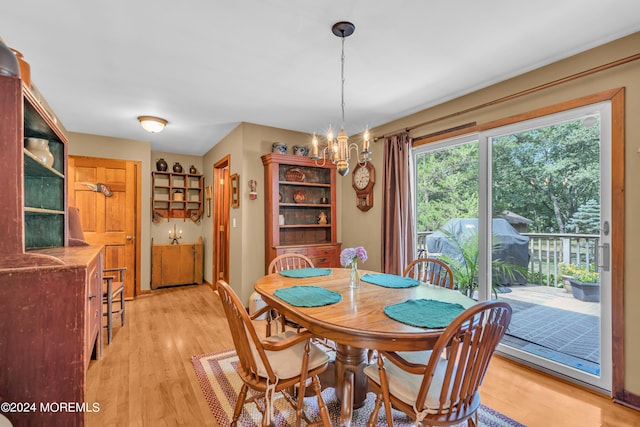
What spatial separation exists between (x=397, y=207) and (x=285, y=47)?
212cm

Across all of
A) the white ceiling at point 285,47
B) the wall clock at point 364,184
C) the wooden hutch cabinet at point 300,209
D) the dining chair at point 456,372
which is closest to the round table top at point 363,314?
the dining chair at point 456,372

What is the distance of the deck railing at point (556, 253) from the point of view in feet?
7.55

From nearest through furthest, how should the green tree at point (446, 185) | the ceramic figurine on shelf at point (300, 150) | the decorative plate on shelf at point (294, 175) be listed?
the green tree at point (446, 185) < the ceramic figurine on shelf at point (300, 150) < the decorative plate on shelf at point (294, 175)

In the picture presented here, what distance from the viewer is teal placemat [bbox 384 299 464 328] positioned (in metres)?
1.43

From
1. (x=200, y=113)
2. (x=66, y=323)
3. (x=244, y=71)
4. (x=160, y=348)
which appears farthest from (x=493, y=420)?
(x=200, y=113)

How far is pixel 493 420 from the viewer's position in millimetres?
1870

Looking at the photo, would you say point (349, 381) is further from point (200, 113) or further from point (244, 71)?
point (200, 113)

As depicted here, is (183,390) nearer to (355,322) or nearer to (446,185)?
(355,322)

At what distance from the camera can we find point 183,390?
2.20 m

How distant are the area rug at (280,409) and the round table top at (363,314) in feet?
2.40

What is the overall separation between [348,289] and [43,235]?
2.40m

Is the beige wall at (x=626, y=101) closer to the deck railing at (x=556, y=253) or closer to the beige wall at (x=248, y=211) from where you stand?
the deck railing at (x=556, y=253)

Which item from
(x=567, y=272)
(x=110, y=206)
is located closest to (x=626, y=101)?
(x=567, y=272)

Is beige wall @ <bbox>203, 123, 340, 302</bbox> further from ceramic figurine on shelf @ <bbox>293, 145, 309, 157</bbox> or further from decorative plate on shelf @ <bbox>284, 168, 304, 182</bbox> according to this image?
decorative plate on shelf @ <bbox>284, 168, 304, 182</bbox>
